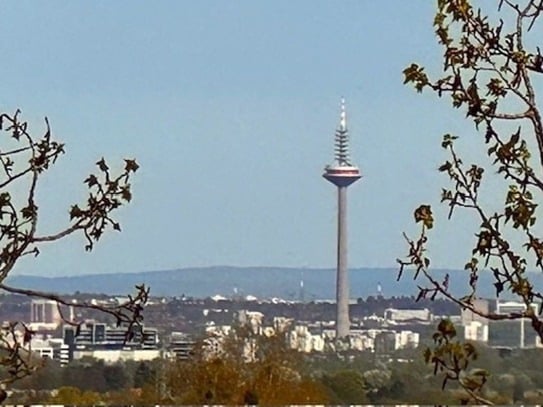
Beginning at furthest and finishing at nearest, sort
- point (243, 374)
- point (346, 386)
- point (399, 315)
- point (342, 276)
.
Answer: point (342, 276)
point (399, 315)
point (243, 374)
point (346, 386)

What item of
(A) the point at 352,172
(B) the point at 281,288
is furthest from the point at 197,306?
(A) the point at 352,172

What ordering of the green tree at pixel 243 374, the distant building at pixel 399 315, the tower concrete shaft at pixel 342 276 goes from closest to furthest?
the green tree at pixel 243 374 < the distant building at pixel 399 315 < the tower concrete shaft at pixel 342 276

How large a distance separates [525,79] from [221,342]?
2116 cm

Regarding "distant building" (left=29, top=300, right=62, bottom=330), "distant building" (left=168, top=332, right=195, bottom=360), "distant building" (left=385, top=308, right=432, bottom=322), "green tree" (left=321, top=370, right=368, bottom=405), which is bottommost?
"green tree" (left=321, top=370, right=368, bottom=405)

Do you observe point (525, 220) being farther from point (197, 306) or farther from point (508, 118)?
point (197, 306)

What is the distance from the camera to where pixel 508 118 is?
12.5 feet

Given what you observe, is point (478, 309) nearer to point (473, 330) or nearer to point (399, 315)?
point (473, 330)

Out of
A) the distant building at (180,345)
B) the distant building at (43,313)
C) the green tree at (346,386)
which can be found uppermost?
the distant building at (43,313)

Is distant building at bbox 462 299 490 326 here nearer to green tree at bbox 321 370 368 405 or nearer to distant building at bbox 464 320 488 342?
distant building at bbox 464 320 488 342

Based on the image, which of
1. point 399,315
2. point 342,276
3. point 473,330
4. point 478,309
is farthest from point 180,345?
point 342,276

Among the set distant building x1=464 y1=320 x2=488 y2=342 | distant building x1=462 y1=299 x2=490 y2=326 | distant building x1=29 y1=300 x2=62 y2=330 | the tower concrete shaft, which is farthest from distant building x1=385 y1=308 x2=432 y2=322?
distant building x1=462 y1=299 x2=490 y2=326

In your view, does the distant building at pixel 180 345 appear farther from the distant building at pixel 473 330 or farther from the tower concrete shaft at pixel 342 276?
the distant building at pixel 473 330

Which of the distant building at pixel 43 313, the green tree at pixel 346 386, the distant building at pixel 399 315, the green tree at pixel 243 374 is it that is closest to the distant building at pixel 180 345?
the green tree at pixel 243 374

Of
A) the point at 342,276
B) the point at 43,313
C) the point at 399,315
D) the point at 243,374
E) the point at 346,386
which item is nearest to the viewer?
the point at 43,313
